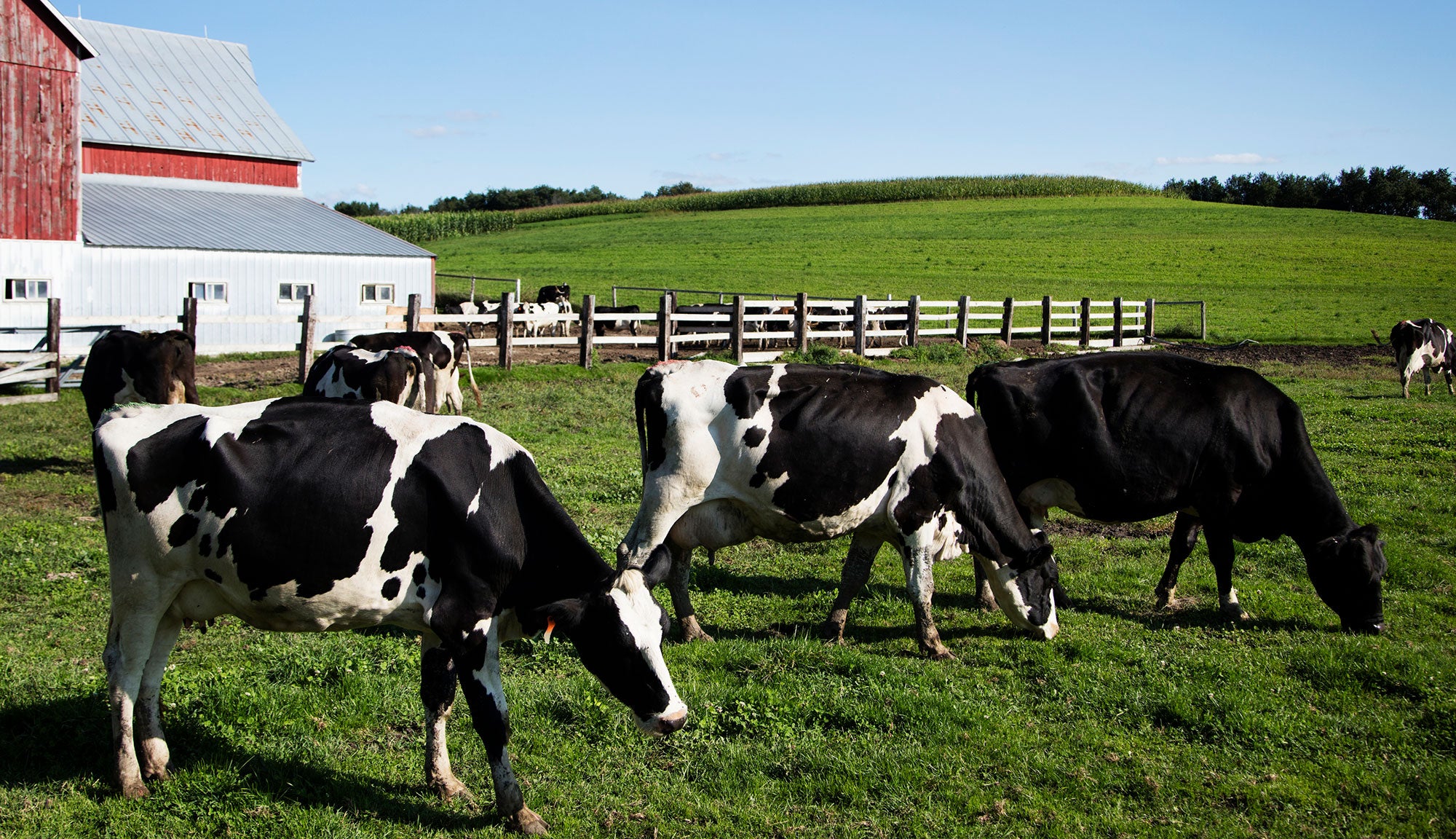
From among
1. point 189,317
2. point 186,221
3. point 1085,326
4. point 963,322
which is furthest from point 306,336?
point 1085,326

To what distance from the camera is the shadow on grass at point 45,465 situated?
11633mm

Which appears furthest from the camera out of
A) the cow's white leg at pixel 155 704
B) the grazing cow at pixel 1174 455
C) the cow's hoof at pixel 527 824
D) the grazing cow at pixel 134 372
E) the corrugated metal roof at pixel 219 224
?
the corrugated metal roof at pixel 219 224

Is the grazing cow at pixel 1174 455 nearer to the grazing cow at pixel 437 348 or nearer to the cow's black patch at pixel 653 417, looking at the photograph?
the cow's black patch at pixel 653 417

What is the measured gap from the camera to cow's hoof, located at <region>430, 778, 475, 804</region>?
4.73 metres

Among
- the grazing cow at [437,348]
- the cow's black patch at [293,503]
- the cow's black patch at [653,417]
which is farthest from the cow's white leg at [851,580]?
the grazing cow at [437,348]

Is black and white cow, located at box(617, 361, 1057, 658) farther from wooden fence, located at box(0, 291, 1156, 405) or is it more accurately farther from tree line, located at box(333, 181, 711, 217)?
tree line, located at box(333, 181, 711, 217)

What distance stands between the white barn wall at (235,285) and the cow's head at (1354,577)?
17456 mm

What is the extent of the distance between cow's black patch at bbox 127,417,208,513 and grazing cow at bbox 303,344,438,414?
721 cm

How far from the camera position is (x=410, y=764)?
5.06m

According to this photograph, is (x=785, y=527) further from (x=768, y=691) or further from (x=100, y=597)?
(x=100, y=597)

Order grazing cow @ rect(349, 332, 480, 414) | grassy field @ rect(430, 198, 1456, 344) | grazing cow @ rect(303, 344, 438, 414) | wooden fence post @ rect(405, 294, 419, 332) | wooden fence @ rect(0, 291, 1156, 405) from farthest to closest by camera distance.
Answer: grassy field @ rect(430, 198, 1456, 344) < wooden fence post @ rect(405, 294, 419, 332) < wooden fence @ rect(0, 291, 1156, 405) < grazing cow @ rect(349, 332, 480, 414) < grazing cow @ rect(303, 344, 438, 414)

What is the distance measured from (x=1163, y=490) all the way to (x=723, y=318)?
20185 mm

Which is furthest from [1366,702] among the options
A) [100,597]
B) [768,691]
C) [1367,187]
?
[1367,187]

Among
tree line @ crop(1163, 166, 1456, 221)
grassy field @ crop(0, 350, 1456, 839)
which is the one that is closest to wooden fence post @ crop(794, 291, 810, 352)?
grassy field @ crop(0, 350, 1456, 839)
